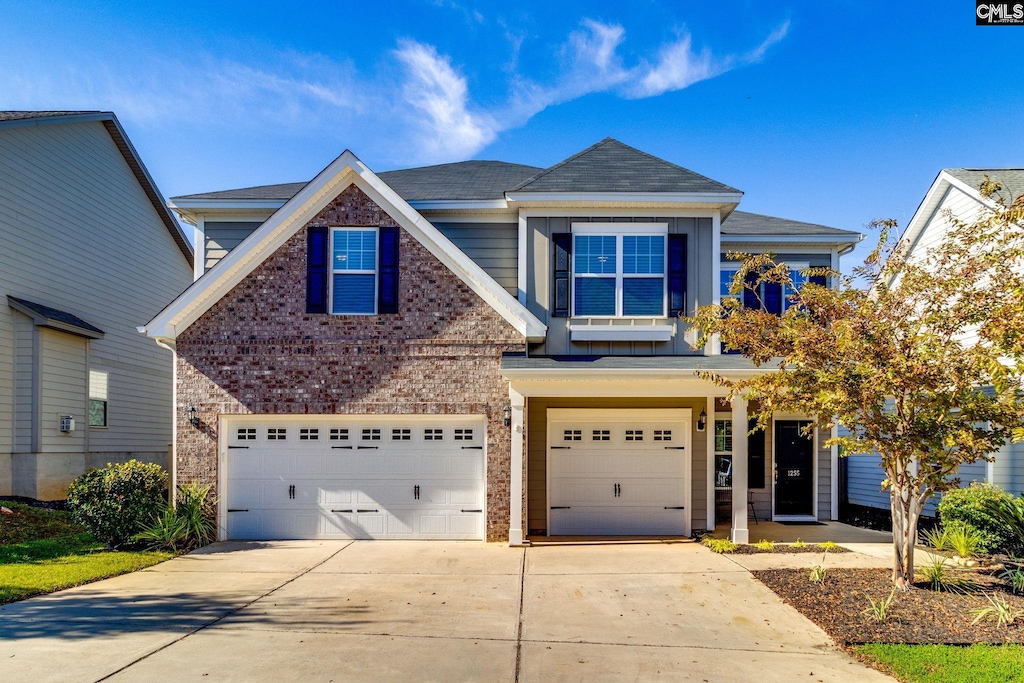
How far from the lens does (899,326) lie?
7.90m

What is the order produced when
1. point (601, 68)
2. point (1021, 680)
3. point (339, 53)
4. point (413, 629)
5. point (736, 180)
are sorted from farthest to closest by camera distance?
1. point (339, 53)
2. point (601, 68)
3. point (736, 180)
4. point (413, 629)
5. point (1021, 680)

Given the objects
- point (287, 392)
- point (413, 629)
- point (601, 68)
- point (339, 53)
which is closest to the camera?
point (413, 629)

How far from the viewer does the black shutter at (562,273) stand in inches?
477

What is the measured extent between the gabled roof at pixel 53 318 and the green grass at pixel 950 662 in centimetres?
1570

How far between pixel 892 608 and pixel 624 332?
5778mm

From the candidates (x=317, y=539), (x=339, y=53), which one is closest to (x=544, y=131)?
(x=339, y=53)

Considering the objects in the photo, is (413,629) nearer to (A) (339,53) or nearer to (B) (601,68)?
(B) (601,68)

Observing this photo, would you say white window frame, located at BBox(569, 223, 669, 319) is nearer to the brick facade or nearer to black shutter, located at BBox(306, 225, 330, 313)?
the brick facade

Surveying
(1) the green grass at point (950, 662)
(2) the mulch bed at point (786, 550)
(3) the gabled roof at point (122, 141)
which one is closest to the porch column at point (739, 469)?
(2) the mulch bed at point (786, 550)

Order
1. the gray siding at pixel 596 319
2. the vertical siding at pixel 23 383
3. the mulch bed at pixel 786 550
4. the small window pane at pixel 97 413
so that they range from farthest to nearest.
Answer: the small window pane at pixel 97 413
the vertical siding at pixel 23 383
the gray siding at pixel 596 319
the mulch bed at pixel 786 550

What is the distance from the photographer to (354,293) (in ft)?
38.8

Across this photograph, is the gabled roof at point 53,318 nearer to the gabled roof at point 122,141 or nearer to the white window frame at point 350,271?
the gabled roof at point 122,141

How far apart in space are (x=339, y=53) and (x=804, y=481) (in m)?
13.1

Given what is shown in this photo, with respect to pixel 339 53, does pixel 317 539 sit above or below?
below
